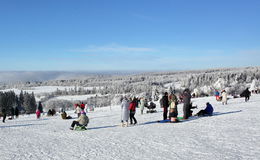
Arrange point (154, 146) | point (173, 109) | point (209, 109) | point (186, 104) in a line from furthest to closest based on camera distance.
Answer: point (209, 109) → point (186, 104) → point (173, 109) → point (154, 146)

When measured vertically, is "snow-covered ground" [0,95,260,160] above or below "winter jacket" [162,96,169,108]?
below

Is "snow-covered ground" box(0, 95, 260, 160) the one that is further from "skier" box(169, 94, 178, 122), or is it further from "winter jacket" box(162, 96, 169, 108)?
"winter jacket" box(162, 96, 169, 108)

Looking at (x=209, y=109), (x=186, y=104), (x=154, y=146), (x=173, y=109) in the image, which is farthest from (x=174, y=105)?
(x=154, y=146)

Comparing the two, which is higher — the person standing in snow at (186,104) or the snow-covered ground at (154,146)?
the person standing in snow at (186,104)

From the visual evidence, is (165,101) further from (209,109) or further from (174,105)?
(209,109)

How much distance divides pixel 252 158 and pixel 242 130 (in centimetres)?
531

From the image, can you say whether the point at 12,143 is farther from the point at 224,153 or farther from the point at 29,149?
the point at 224,153

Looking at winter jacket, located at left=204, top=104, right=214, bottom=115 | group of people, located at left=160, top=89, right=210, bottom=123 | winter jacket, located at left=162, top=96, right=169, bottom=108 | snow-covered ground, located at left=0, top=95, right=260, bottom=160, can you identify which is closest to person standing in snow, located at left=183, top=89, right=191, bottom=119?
group of people, located at left=160, top=89, right=210, bottom=123

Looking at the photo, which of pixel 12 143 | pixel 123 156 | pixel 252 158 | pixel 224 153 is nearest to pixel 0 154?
pixel 12 143

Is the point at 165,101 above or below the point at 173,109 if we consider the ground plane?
above

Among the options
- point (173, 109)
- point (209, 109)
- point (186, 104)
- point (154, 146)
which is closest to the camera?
point (154, 146)

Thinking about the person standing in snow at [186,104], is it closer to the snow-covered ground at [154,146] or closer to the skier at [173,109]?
the skier at [173,109]

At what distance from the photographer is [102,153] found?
965cm

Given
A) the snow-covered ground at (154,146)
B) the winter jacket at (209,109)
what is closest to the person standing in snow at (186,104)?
the winter jacket at (209,109)
